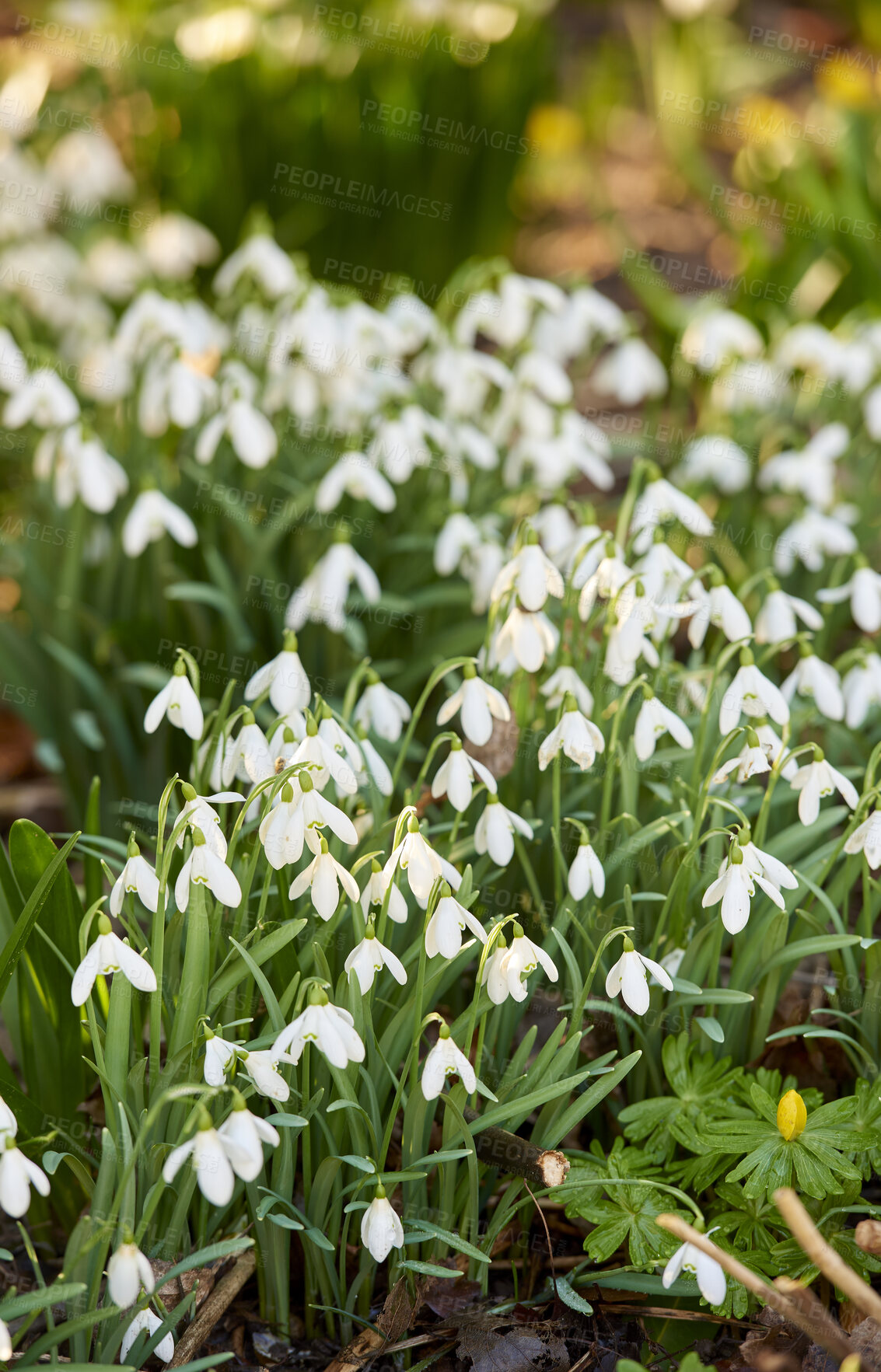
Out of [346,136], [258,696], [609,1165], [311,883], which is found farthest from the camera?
[346,136]

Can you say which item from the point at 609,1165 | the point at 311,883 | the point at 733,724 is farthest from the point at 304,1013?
the point at 733,724

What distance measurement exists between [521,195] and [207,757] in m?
3.83

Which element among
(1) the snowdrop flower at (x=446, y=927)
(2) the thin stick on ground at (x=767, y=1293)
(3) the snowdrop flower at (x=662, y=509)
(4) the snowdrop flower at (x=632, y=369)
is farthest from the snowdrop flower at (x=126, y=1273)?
(4) the snowdrop flower at (x=632, y=369)

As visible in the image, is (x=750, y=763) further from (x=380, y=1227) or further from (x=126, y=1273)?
(x=126, y=1273)

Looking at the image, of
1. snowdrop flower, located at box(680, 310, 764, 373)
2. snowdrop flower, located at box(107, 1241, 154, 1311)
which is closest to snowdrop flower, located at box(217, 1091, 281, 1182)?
snowdrop flower, located at box(107, 1241, 154, 1311)

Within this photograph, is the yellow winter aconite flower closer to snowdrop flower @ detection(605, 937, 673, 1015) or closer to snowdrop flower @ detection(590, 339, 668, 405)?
snowdrop flower @ detection(605, 937, 673, 1015)

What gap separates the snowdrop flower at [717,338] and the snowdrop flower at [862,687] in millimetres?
1242

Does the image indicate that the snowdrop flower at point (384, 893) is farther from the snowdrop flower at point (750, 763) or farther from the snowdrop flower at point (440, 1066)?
the snowdrop flower at point (750, 763)

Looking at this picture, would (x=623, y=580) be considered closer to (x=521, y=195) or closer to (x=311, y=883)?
(x=311, y=883)

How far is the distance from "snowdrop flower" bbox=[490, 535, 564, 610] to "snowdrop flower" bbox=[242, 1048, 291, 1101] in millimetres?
797

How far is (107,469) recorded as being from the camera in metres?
2.43

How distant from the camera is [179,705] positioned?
1.71 metres

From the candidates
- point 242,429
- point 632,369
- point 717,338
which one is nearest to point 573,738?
point 242,429

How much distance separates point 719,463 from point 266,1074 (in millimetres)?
Result: 1979
